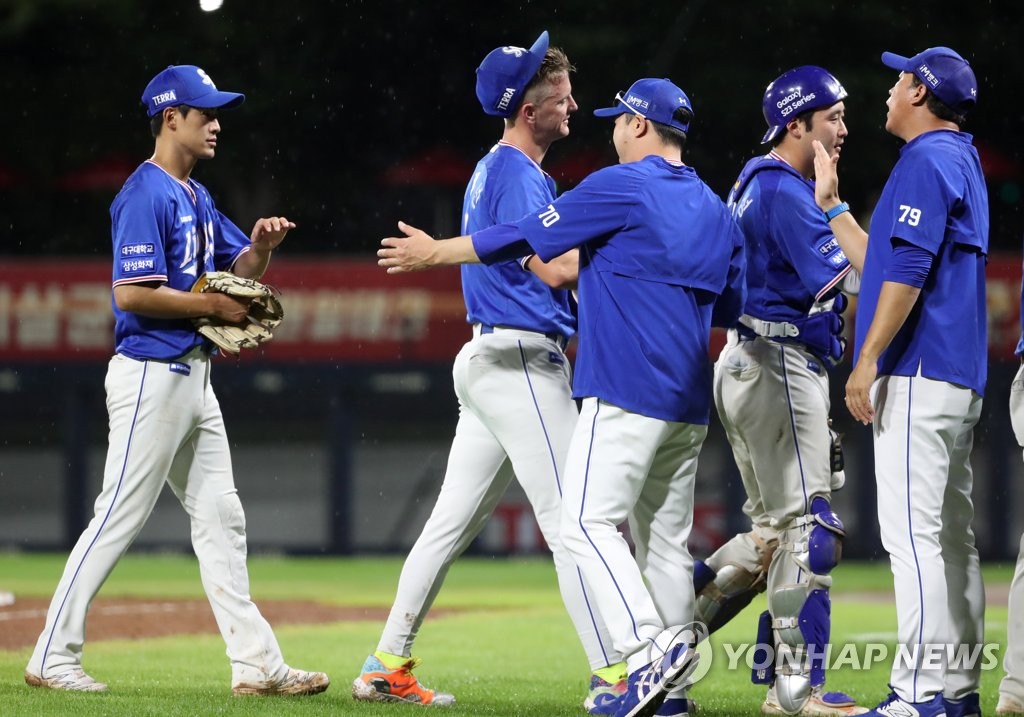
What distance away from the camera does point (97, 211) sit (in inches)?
1012

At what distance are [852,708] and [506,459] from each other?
1.52m

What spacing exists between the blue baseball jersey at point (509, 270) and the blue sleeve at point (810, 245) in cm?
83

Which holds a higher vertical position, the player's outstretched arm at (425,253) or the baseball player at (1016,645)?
the player's outstretched arm at (425,253)

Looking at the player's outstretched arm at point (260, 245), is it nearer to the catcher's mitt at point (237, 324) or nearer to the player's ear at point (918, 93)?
the catcher's mitt at point (237, 324)

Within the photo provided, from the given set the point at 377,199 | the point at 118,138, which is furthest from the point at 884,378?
the point at 118,138

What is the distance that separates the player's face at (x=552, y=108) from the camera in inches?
206

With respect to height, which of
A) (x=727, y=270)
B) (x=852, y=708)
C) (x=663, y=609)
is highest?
(x=727, y=270)

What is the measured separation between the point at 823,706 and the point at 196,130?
10.3 feet

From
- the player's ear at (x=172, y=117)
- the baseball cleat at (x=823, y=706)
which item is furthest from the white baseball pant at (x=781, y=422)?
the player's ear at (x=172, y=117)

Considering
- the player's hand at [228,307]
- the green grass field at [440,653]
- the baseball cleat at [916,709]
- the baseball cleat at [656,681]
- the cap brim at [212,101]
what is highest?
the cap brim at [212,101]

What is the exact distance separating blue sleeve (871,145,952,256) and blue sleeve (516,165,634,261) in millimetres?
853

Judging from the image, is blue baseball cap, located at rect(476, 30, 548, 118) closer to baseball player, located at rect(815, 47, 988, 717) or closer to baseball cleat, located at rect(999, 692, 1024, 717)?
baseball player, located at rect(815, 47, 988, 717)

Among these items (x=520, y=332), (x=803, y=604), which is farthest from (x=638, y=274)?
(x=803, y=604)

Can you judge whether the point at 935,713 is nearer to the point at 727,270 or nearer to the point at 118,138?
the point at 727,270
